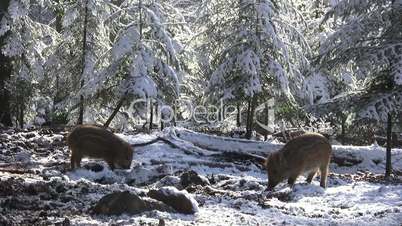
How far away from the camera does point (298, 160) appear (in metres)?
12.4

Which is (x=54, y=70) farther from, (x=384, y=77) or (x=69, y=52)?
(x=384, y=77)

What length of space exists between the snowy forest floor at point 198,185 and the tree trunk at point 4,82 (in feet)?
13.3

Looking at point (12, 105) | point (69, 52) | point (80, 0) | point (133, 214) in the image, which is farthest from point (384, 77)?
point (12, 105)

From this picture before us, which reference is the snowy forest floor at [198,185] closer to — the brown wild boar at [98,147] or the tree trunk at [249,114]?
the brown wild boar at [98,147]

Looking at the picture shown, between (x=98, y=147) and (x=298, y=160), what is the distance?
14.2ft

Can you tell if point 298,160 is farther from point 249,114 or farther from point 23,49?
point 23,49

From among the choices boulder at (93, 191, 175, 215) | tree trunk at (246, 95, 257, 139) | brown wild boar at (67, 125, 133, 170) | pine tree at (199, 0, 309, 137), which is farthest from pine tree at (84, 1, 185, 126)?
boulder at (93, 191, 175, 215)

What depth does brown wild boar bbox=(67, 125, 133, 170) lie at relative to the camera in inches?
506

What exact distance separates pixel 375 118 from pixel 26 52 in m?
17.4

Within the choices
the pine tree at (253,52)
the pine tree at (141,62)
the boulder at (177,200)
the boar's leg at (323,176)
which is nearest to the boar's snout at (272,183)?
the boar's leg at (323,176)

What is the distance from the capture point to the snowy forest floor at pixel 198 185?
27.0 feet

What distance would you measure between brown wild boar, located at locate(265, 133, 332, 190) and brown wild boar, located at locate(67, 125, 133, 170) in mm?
3152

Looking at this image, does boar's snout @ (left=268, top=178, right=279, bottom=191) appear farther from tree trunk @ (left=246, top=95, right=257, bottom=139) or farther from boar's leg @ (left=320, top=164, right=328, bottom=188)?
tree trunk @ (left=246, top=95, right=257, bottom=139)

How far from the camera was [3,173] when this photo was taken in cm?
1127
